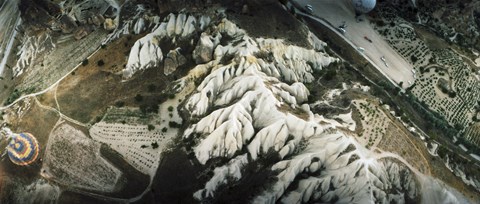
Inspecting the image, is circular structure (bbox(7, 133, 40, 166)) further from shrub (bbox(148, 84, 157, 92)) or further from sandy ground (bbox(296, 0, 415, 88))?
sandy ground (bbox(296, 0, 415, 88))

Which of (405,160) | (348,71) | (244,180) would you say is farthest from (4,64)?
(405,160)

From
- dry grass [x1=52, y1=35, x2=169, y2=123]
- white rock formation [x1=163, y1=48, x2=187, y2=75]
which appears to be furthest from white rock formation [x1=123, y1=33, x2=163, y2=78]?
white rock formation [x1=163, y1=48, x2=187, y2=75]

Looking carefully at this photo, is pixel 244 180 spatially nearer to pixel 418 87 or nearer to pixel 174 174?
pixel 174 174

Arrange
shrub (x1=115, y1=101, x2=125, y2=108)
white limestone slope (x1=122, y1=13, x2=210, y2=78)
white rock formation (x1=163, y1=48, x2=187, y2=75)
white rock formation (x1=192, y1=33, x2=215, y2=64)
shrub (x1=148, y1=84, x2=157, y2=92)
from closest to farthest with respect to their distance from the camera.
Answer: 1. shrub (x1=115, y1=101, x2=125, y2=108)
2. shrub (x1=148, y1=84, x2=157, y2=92)
3. white rock formation (x1=192, y1=33, x2=215, y2=64)
4. white rock formation (x1=163, y1=48, x2=187, y2=75)
5. white limestone slope (x1=122, y1=13, x2=210, y2=78)

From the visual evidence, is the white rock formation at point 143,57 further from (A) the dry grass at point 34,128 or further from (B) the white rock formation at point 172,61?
(A) the dry grass at point 34,128

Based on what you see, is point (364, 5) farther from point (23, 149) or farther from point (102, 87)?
point (23, 149)

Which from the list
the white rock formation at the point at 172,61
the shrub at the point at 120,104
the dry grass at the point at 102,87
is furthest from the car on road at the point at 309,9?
the shrub at the point at 120,104
